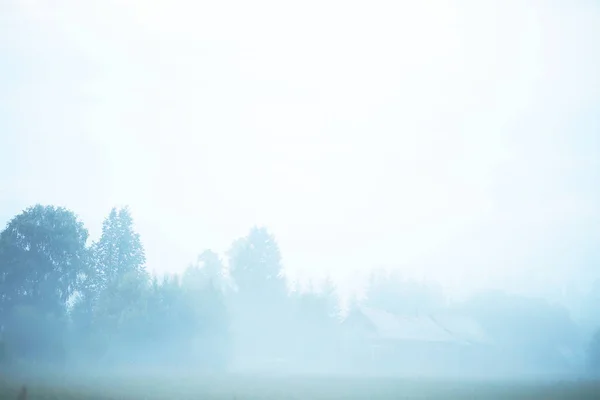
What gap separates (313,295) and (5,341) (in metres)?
50.2

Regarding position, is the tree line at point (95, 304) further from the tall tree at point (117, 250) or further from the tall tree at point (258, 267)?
the tall tree at point (258, 267)

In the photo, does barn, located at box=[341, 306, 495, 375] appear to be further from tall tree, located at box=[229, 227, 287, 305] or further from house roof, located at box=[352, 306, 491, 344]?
tall tree, located at box=[229, 227, 287, 305]

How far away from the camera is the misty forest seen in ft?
182

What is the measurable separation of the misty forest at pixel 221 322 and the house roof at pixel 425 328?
1.06 ft

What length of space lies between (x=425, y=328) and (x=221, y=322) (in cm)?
4141

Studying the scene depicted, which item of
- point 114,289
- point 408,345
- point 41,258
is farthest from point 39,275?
point 408,345

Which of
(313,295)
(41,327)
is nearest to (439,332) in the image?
(313,295)

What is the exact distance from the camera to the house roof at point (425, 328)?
82.6 m

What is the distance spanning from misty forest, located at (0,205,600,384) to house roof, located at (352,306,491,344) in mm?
324

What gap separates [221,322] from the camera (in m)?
61.6

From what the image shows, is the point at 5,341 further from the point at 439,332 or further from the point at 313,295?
the point at 439,332

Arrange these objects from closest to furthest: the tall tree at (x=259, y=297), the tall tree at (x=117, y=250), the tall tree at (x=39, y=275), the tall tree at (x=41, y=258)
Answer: the tall tree at (x=39, y=275)
the tall tree at (x=41, y=258)
the tall tree at (x=117, y=250)
the tall tree at (x=259, y=297)

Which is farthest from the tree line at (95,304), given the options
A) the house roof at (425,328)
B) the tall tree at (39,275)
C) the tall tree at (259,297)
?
the house roof at (425,328)

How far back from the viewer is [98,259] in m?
72.4
